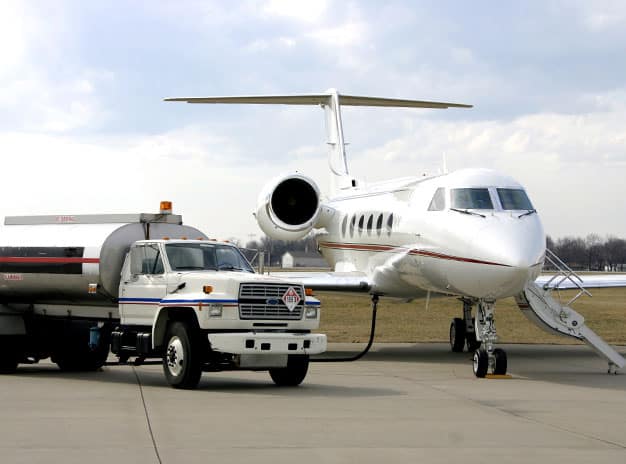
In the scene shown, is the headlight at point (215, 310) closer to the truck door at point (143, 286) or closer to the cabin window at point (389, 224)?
the truck door at point (143, 286)

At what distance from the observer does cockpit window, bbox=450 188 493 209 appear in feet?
59.7

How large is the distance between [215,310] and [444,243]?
18.8 ft

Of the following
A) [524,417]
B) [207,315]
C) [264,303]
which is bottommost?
[524,417]

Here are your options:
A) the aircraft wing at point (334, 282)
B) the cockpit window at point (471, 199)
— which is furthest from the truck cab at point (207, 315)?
the aircraft wing at point (334, 282)

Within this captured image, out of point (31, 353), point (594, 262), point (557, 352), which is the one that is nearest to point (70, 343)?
point (31, 353)

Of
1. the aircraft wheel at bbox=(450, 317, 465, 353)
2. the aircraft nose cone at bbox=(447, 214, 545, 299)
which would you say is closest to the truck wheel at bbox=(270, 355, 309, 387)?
the aircraft nose cone at bbox=(447, 214, 545, 299)

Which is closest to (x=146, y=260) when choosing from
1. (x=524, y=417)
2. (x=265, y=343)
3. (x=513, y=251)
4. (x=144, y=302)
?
(x=144, y=302)

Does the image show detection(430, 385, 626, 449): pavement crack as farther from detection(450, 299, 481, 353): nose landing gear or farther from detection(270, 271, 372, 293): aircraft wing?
detection(450, 299, 481, 353): nose landing gear

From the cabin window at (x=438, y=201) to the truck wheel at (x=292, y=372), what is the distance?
5.15 meters

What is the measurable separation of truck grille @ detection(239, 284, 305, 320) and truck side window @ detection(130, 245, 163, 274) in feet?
5.13

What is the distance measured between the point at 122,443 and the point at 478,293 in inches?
365

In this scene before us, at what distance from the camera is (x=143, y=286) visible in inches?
590

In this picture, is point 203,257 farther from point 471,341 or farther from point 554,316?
point 471,341

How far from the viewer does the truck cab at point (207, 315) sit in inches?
547
